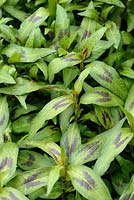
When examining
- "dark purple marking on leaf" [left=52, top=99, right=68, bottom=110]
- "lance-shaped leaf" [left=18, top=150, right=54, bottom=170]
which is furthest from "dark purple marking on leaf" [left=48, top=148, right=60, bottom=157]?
"dark purple marking on leaf" [left=52, top=99, right=68, bottom=110]

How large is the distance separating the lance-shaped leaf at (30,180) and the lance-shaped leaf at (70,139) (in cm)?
15

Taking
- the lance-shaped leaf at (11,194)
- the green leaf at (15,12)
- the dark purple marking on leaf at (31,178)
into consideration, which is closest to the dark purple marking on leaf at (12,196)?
the lance-shaped leaf at (11,194)

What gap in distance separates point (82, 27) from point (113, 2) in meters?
0.24

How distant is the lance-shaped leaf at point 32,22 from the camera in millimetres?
2943

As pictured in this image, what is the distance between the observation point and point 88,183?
2.25 meters

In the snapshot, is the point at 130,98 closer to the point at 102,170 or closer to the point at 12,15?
the point at 102,170

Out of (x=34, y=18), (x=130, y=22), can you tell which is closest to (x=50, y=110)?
(x=34, y=18)

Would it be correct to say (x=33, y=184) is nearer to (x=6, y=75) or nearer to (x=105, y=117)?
(x=105, y=117)

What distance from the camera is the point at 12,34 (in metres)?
2.92

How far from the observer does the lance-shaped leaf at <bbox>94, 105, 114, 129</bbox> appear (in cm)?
258

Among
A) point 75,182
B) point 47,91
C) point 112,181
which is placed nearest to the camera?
A: point 75,182

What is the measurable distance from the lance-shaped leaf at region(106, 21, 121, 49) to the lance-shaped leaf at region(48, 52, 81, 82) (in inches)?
9.8

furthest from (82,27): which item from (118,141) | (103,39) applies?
(118,141)

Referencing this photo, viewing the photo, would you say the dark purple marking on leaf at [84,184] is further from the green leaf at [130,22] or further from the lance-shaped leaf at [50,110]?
the green leaf at [130,22]
